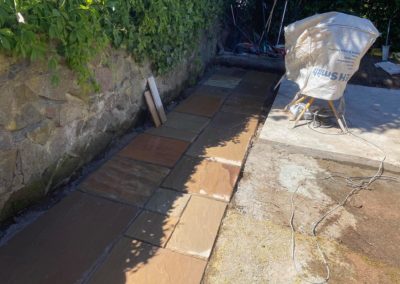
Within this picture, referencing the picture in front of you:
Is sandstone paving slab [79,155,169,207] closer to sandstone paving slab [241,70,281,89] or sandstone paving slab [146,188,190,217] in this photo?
sandstone paving slab [146,188,190,217]

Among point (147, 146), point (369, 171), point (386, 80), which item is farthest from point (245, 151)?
point (386, 80)

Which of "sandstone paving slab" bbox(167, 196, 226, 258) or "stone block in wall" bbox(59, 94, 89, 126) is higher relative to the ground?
"stone block in wall" bbox(59, 94, 89, 126)

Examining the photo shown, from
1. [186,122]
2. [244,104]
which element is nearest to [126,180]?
[186,122]

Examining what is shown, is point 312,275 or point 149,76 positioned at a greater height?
→ point 149,76

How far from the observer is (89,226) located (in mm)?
2273

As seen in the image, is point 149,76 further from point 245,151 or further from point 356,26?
point 356,26

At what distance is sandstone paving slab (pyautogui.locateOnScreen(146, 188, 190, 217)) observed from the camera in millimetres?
2480

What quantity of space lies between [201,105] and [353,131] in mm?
1993

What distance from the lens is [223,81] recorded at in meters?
5.50

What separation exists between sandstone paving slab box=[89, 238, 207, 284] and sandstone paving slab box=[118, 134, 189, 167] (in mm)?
1088

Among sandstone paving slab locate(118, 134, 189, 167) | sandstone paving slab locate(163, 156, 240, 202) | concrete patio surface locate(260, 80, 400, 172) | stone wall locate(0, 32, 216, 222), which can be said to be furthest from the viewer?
concrete patio surface locate(260, 80, 400, 172)

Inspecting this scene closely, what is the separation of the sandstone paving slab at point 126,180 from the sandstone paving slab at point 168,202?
0.06 metres

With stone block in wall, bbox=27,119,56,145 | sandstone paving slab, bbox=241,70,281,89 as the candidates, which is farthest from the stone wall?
sandstone paving slab, bbox=241,70,281,89

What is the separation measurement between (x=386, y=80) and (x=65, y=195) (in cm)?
548
